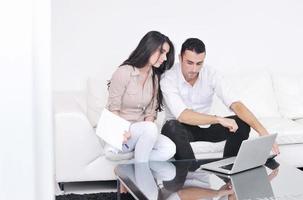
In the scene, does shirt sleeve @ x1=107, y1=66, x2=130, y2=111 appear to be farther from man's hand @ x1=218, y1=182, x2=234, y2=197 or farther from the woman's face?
man's hand @ x1=218, y1=182, x2=234, y2=197

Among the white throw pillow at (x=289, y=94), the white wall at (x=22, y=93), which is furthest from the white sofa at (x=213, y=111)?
the white wall at (x=22, y=93)

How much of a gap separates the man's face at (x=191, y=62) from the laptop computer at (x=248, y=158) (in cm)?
67

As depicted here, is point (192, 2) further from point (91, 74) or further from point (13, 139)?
point (13, 139)

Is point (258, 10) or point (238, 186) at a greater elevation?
point (258, 10)

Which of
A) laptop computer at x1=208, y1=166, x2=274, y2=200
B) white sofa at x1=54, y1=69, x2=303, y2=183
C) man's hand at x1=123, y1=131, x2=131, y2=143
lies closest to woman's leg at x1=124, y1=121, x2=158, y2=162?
man's hand at x1=123, y1=131, x2=131, y2=143

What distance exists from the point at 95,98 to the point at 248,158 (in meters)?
1.41

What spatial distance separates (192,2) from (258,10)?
→ 1.88ft

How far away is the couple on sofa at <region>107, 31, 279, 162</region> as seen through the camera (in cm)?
288

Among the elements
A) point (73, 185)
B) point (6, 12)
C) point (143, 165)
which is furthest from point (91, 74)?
point (6, 12)

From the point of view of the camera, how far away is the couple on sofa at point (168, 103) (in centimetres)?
288

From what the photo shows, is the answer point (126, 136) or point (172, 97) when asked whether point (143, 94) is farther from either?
point (126, 136)

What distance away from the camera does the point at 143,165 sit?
8.74 ft

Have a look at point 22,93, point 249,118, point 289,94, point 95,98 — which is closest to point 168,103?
point 249,118

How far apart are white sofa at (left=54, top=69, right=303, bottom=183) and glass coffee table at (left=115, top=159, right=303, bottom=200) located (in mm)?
491
